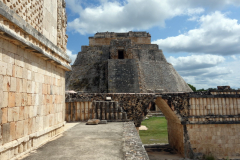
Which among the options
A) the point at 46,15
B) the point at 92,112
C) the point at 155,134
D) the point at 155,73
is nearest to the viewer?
the point at 46,15

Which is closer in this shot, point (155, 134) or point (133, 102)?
point (133, 102)

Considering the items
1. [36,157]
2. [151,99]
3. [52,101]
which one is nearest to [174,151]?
[151,99]

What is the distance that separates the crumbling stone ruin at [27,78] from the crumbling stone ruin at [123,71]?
1276 cm

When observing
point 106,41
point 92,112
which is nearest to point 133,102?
point 92,112

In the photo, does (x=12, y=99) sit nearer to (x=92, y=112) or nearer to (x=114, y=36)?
(x=92, y=112)

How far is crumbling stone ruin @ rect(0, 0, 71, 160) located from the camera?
8.38ft

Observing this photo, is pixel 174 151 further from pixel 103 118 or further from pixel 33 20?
pixel 33 20

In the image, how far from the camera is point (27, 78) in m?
3.16

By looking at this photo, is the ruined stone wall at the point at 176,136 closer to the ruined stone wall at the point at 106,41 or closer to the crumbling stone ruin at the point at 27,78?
the crumbling stone ruin at the point at 27,78

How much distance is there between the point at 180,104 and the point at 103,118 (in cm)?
413

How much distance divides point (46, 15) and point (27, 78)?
5.90ft

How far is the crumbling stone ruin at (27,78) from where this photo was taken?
2554 millimetres

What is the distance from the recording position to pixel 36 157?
2.77 m

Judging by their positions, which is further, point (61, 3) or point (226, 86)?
point (226, 86)
